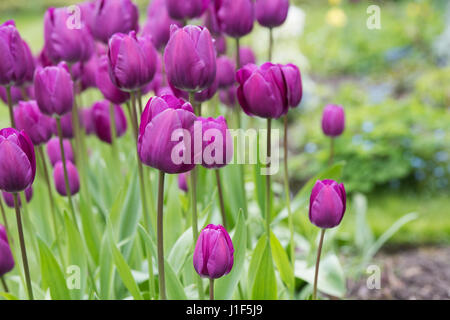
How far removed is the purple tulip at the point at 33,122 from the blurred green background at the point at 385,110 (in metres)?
2.04

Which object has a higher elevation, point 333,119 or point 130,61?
point 130,61

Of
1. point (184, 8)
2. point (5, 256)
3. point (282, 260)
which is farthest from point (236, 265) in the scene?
point (184, 8)

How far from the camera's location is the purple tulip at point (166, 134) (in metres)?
0.92

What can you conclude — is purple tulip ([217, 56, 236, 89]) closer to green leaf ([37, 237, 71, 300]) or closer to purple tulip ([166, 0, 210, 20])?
purple tulip ([166, 0, 210, 20])

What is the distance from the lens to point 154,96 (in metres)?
0.99

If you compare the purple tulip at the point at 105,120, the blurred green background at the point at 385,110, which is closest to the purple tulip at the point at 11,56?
the purple tulip at the point at 105,120

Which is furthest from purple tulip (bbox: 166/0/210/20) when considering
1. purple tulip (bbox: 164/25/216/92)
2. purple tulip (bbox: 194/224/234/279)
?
purple tulip (bbox: 194/224/234/279)

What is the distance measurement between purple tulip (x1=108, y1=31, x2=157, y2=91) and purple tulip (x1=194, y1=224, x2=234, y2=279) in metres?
0.39

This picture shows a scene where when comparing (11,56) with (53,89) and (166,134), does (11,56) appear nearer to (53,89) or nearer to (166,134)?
(53,89)

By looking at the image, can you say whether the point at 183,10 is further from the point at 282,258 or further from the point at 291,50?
the point at 291,50

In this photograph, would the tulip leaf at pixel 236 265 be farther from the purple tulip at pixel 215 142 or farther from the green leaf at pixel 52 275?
the green leaf at pixel 52 275

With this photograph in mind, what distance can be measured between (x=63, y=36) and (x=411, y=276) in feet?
6.14
